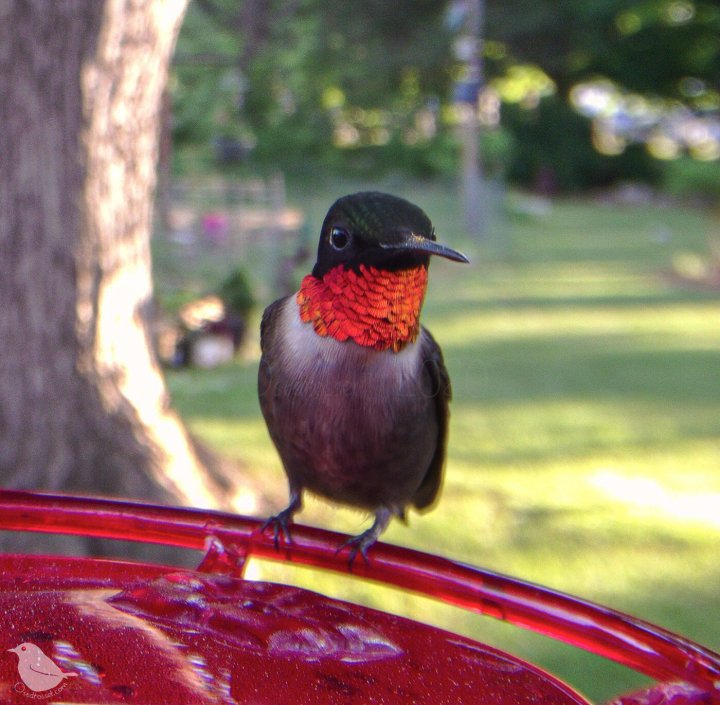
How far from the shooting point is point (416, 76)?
1032 inches

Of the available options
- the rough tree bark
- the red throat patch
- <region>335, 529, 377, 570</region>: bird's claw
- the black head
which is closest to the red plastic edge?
<region>335, 529, 377, 570</region>: bird's claw

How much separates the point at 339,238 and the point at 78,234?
2.63 m

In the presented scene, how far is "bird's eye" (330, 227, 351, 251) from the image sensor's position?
65.2 inches

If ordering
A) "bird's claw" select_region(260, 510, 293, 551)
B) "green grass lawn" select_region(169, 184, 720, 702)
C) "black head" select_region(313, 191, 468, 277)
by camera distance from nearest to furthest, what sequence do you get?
"black head" select_region(313, 191, 468, 277) < "bird's claw" select_region(260, 510, 293, 551) < "green grass lawn" select_region(169, 184, 720, 702)

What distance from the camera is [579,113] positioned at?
121 ft

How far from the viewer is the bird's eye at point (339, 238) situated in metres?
1.66

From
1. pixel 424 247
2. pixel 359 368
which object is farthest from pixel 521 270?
pixel 424 247

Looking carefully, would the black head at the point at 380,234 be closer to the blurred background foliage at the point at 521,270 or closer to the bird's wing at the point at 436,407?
the bird's wing at the point at 436,407

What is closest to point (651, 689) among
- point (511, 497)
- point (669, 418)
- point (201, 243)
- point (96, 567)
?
point (96, 567)

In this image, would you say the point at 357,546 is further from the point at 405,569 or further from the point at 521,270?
the point at 521,270

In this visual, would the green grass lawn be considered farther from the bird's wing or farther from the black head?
the black head

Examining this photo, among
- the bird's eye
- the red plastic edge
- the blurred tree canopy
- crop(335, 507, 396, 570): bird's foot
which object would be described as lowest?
crop(335, 507, 396, 570): bird's foot

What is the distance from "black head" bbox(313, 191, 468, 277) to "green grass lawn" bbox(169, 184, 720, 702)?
123 cm

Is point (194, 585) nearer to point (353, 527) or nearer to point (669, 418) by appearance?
point (353, 527)
